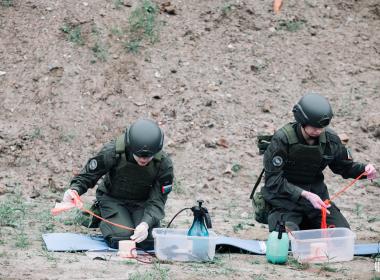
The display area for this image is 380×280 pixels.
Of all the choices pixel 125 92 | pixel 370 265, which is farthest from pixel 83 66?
pixel 370 265

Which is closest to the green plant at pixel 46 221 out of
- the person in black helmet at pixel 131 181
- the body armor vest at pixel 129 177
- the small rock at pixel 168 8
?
the person in black helmet at pixel 131 181

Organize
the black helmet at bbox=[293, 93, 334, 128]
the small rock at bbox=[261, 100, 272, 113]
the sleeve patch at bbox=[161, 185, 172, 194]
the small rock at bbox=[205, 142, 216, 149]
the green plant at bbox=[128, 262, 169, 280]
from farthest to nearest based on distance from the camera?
1. the small rock at bbox=[261, 100, 272, 113]
2. the small rock at bbox=[205, 142, 216, 149]
3. the sleeve patch at bbox=[161, 185, 172, 194]
4. the black helmet at bbox=[293, 93, 334, 128]
5. the green plant at bbox=[128, 262, 169, 280]

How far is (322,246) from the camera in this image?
6.80 meters

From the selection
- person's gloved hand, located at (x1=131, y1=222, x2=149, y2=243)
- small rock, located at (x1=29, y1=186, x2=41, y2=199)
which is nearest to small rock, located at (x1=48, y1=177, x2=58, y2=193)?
small rock, located at (x1=29, y1=186, x2=41, y2=199)

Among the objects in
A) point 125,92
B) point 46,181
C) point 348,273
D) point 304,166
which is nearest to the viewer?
point 348,273

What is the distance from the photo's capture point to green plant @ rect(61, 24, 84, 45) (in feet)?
38.7

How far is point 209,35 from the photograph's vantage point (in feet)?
40.3

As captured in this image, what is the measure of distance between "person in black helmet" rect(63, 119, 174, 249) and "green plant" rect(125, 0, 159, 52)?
16.1ft

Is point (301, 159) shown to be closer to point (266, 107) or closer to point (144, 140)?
point (144, 140)

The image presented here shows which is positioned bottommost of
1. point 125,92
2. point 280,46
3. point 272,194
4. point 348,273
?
point 348,273

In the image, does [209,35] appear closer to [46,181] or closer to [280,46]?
[280,46]

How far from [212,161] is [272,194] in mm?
3230

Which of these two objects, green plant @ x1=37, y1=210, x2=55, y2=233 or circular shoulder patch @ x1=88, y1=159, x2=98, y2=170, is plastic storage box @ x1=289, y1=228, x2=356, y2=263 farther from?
green plant @ x1=37, y1=210, x2=55, y2=233

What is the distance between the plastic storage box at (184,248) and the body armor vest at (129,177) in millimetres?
696
